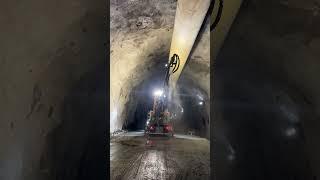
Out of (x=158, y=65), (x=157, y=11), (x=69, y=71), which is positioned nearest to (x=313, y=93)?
(x=69, y=71)

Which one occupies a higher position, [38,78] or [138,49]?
[138,49]

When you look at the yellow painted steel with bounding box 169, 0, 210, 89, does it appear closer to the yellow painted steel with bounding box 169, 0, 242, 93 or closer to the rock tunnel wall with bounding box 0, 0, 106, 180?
the yellow painted steel with bounding box 169, 0, 242, 93

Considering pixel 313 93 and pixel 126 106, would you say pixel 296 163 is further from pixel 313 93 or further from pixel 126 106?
pixel 126 106

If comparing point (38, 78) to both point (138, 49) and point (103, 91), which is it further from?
point (138, 49)

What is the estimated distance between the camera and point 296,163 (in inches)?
56.4

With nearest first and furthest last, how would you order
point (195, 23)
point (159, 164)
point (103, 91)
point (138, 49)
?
point (103, 91) → point (195, 23) → point (159, 164) → point (138, 49)

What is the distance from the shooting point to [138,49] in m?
11.4

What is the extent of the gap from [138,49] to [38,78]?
10.3m

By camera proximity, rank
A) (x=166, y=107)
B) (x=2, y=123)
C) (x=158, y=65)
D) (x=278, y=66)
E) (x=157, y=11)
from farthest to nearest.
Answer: (x=158, y=65) → (x=166, y=107) → (x=157, y=11) → (x=278, y=66) → (x=2, y=123)

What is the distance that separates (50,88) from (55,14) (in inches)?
11.4

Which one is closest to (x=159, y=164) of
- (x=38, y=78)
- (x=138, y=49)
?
(x=38, y=78)

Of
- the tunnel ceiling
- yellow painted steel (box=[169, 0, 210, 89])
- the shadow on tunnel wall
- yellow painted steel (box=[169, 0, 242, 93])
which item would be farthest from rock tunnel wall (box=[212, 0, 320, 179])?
the tunnel ceiling

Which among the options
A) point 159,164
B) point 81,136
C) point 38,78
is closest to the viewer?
point 38,78

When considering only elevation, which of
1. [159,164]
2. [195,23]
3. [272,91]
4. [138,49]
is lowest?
[159,164]
